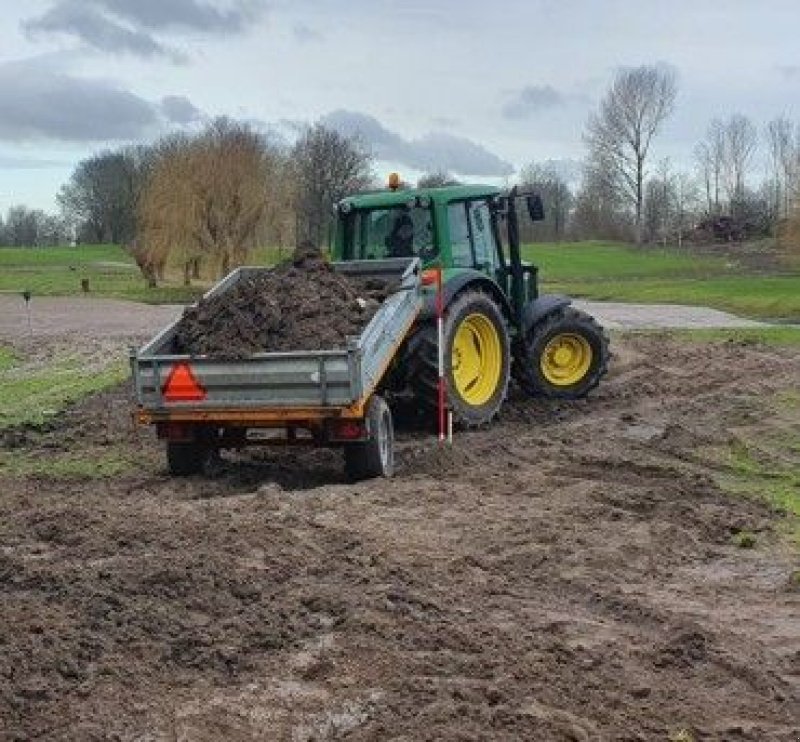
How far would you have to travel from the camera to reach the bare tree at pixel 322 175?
46812 millimetres

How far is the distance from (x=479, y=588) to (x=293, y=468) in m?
4.28

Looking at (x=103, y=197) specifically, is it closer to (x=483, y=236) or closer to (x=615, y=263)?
(x=615, y=263)

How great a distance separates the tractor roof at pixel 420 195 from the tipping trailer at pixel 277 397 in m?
2.20

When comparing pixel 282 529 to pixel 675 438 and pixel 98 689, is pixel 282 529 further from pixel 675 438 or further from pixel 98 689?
pixel 675 438

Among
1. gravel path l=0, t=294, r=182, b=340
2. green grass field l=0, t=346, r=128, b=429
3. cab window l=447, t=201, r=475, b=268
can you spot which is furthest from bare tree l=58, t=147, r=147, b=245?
cab window l=447, t=201, r=475, b=268

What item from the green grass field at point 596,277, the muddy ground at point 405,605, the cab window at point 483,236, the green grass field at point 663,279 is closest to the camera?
the muddy ground at point 405,605

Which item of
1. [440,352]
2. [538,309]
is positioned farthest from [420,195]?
[538,309]

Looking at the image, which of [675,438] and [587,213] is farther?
[587,213]

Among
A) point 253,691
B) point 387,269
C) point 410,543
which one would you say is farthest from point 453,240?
point 253,691

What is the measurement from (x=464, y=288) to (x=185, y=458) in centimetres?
325

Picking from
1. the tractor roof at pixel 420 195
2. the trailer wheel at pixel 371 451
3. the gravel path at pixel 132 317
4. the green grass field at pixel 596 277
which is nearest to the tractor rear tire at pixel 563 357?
the tractor roof at pixel 420 195

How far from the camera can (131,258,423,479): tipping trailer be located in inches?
355

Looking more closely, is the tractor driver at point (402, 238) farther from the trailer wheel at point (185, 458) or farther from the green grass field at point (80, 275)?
the green grass field at point (80, 275)

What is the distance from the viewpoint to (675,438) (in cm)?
1106
